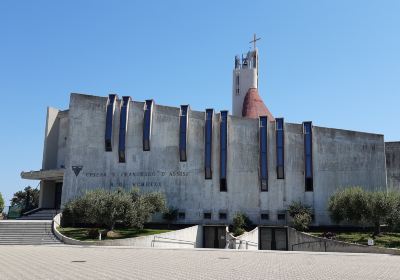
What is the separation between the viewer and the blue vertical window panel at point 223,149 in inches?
1799

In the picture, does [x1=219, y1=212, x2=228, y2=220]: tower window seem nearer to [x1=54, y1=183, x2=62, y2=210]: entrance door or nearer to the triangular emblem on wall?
the triangular emblem on wall

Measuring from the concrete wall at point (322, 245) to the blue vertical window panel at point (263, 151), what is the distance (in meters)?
6.99

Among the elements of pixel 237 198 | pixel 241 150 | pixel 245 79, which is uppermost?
pixel 245 79

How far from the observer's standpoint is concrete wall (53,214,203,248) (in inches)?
1271

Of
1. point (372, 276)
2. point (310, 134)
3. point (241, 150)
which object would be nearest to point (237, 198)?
point (241, 150)

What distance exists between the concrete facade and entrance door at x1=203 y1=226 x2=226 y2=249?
2228 mm

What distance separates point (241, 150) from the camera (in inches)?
1816

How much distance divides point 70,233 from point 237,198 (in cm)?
1771

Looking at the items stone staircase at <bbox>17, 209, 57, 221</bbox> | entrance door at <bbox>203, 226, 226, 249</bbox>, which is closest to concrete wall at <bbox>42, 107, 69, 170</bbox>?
stone staircase at <bbox>17, 209, 57, 221</bbox>

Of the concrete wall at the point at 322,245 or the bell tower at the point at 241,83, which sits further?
the bell tower at the point at 241,83

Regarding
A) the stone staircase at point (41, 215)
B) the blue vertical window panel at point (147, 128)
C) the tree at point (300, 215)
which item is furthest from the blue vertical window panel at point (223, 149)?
the stone staircase at point (41, 215)

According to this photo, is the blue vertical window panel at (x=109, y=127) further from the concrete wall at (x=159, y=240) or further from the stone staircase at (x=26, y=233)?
the stone staircase at (x=26, y=233)

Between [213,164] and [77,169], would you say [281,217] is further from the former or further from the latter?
[77,169]

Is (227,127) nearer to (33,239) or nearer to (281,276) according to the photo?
(33,239)
